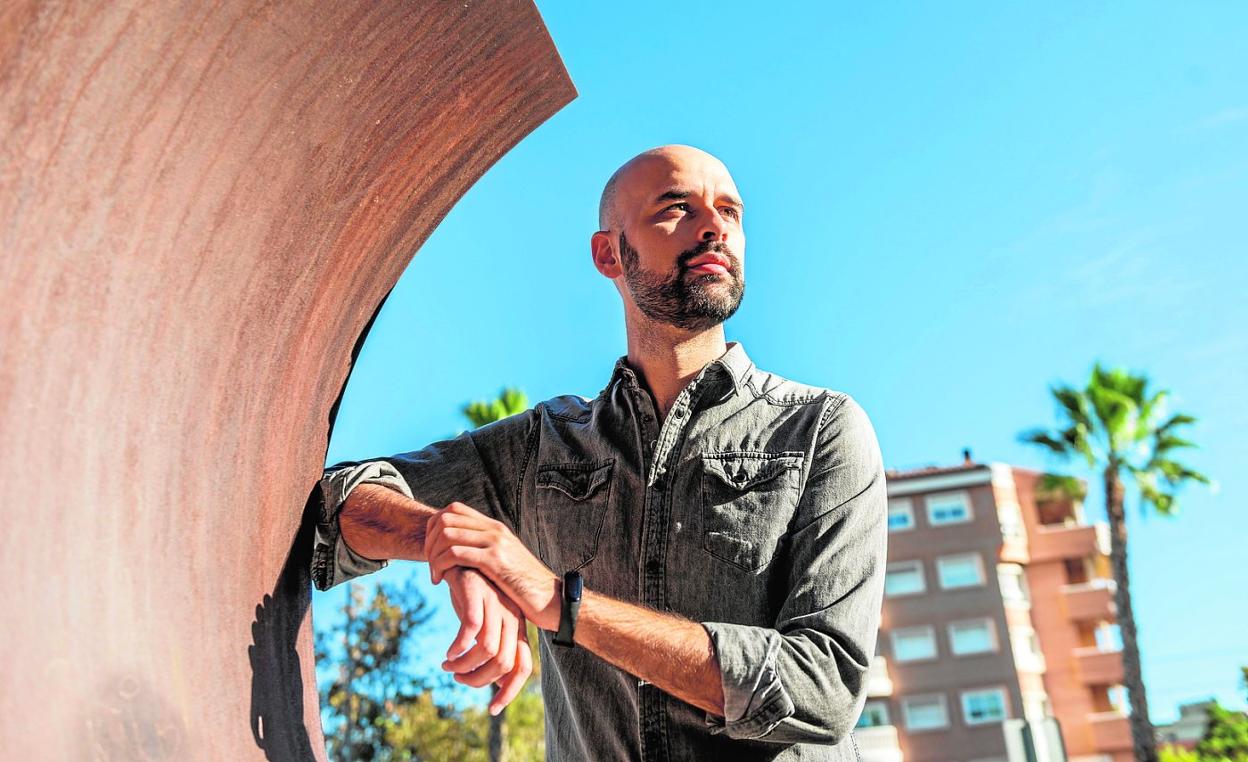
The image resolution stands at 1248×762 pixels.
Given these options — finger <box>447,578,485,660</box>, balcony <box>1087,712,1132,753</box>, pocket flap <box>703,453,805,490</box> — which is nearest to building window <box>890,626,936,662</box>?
balcony <box>1087,712,1132,753</box>

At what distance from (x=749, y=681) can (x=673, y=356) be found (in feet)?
3.31

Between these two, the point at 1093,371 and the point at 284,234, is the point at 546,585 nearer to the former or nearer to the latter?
the point at 284,234

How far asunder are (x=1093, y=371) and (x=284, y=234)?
3338 cm

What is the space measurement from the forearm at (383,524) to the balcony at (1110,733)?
58834mm

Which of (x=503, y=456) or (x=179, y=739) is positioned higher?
(x=503, y=456)

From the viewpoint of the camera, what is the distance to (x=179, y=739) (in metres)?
1.69

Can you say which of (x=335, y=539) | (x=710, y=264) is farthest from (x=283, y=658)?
(x=710, y=264)

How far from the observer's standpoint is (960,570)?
56.7 metres

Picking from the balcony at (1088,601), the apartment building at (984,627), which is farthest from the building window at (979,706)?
the balcony at (1088,601)

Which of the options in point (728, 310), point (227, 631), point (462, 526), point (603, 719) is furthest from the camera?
point (728, 310)

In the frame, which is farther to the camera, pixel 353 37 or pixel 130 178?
pixel 353 37

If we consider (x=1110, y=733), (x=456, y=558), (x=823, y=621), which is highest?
(x=1110, y=733)

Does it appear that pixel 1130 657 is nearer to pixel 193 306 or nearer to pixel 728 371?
pixel 728 371

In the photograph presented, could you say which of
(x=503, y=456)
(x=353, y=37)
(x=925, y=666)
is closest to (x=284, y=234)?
(x=353, y=37)
